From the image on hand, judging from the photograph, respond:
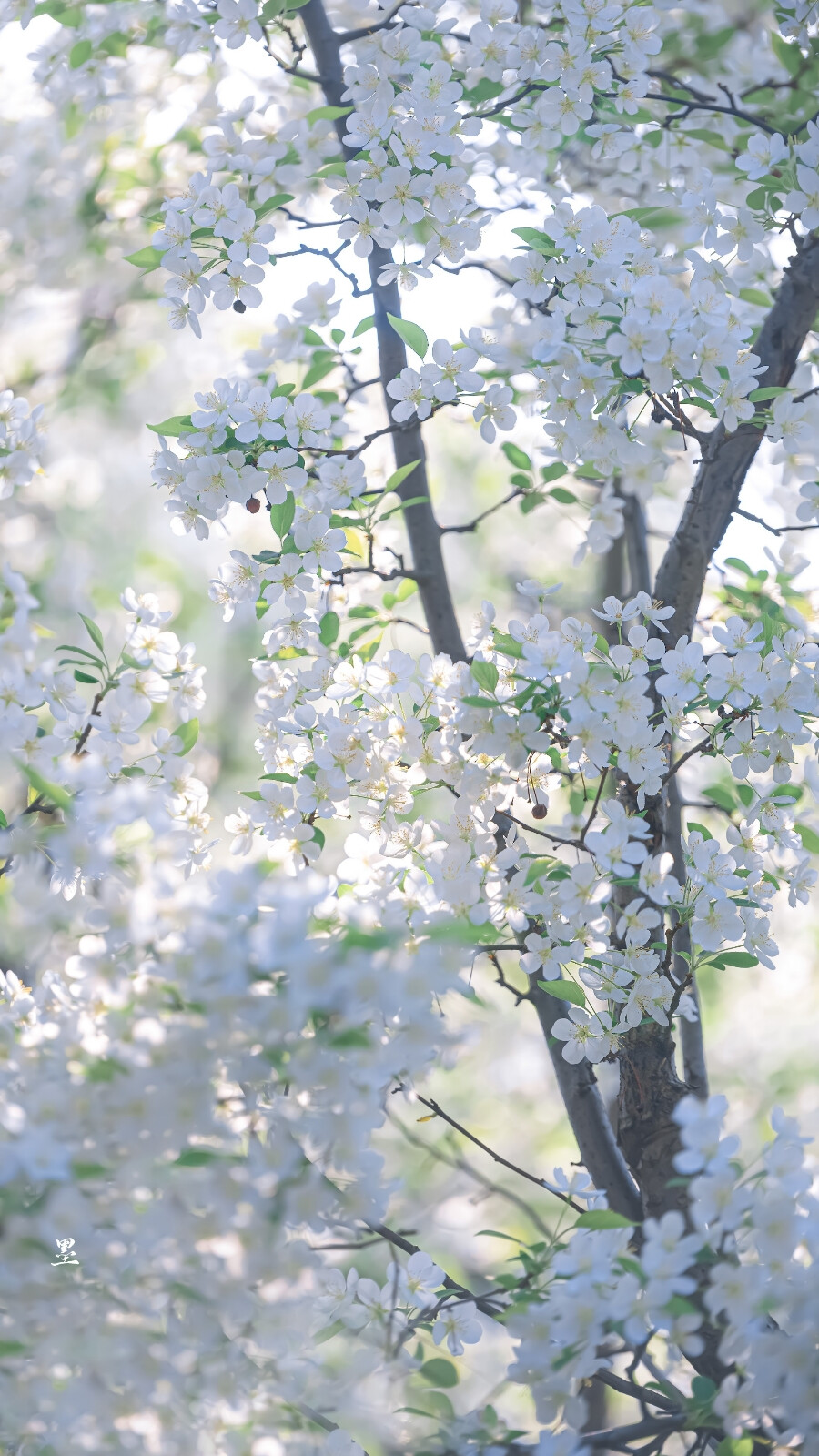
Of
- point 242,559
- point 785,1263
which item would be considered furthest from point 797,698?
point 242,559

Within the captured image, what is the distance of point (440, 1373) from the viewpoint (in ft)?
2.94

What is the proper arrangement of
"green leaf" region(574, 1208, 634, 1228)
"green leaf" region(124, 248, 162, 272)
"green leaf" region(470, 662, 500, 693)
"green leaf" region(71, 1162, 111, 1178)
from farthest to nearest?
"green leaf" region(124, 248, 162, 272) → "green leaf" region(470, 662, 500, 693) → "green leaf" region(574, 1208, 634, 1228) → "green leaf" region(71, 1162, 111, 1178)

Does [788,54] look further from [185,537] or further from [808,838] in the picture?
[185,537]

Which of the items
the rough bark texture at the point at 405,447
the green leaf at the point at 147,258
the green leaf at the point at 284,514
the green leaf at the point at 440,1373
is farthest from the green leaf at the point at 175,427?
the green leaf at the point at 440,1373

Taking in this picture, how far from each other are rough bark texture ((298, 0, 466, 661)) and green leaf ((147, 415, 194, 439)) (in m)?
0.35

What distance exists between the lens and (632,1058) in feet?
3.95

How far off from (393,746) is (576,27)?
869 mm

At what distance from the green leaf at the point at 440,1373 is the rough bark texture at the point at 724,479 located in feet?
2.74

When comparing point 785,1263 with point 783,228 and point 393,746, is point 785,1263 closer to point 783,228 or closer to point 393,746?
point 393,746

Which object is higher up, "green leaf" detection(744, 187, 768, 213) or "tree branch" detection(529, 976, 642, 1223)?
"green leaf" detection(744, 187, 768, 213)

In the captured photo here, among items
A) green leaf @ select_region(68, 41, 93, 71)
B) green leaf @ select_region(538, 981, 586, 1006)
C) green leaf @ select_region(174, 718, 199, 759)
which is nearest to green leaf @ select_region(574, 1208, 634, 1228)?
green leaf @ select_region(538, 981, 586, 1006)

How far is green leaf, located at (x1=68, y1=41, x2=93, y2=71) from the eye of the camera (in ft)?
4.95

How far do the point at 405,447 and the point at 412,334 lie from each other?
0.29 meters

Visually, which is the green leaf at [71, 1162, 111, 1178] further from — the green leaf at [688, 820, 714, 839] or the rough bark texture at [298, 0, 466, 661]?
the rough bark texture at [298, 0, 466, 661]
